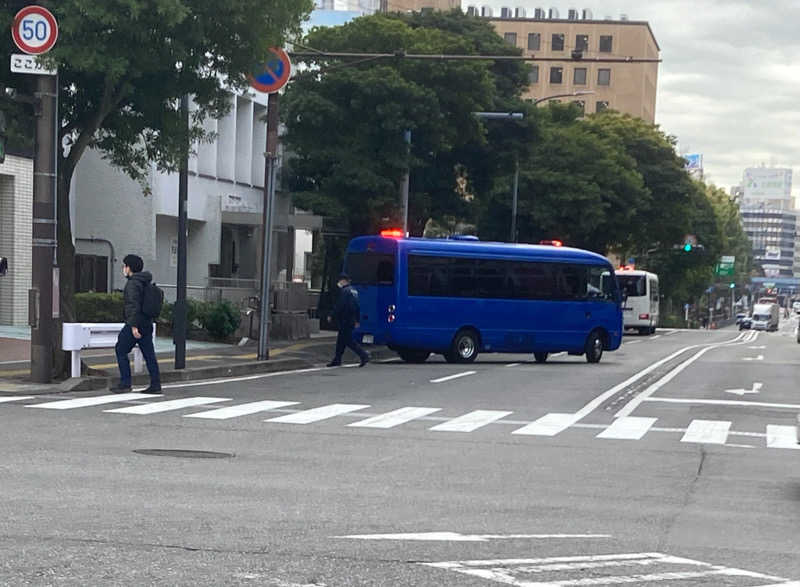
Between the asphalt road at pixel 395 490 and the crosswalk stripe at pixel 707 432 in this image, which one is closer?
the asphalt road at pixel 395 490

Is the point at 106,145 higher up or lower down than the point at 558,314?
higher up

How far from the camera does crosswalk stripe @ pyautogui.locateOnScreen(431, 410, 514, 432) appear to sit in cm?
1609

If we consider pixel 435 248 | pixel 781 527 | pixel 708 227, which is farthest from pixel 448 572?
pixel 708 227

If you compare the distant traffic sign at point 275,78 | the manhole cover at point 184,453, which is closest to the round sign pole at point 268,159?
the distant traffic sign at point 275,78

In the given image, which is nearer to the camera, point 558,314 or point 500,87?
point 558,314

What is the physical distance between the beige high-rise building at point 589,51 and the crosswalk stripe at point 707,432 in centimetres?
11274

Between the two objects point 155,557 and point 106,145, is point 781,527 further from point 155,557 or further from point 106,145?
point 106,145

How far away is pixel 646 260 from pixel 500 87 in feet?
148

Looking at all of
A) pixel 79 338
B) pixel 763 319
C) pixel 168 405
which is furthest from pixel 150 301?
pixel 763 319

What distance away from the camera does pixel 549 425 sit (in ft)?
55.5

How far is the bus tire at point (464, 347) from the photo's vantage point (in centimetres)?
3141

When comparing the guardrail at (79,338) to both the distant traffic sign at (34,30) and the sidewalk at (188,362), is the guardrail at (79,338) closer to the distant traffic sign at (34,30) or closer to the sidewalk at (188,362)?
the sidewalk at (188,362)

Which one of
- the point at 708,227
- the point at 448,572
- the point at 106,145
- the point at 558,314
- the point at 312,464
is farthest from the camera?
the point at 708,227

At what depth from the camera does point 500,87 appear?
171 ft
